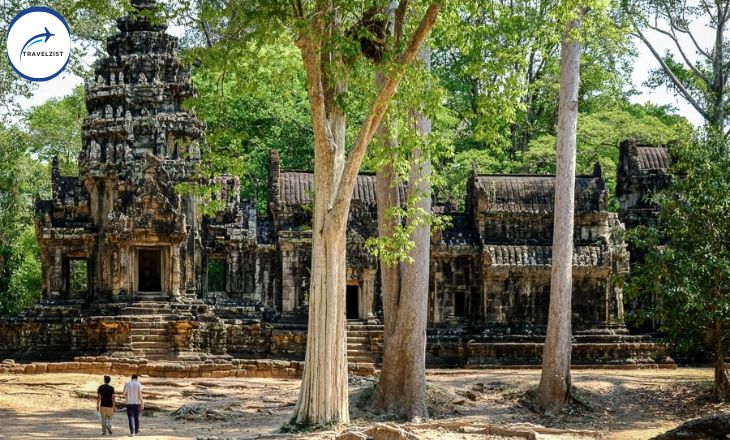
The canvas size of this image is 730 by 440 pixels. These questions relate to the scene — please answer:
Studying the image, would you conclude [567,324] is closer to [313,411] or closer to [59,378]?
[313,411]

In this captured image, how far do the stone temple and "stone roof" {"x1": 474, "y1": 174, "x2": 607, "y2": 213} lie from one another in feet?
0.15

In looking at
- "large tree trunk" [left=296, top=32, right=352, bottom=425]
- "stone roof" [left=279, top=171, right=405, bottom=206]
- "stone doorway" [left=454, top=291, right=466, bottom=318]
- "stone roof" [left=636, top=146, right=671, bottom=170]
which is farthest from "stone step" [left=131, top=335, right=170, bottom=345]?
"stone roof" [left=636, top=146, right=671, bottom=170]

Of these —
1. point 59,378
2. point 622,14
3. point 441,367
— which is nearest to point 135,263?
point 59,378

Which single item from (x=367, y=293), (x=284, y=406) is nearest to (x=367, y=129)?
(x=284, y=406)

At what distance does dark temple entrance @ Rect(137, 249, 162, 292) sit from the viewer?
31531 mm

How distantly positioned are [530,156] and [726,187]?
19748mm

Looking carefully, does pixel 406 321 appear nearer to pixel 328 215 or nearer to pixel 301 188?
pixel 328 215

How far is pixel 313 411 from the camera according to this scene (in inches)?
625

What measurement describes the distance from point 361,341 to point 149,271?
22.7 ft

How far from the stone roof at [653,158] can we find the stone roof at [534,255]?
5.64 meters

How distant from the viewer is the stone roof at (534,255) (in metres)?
31.2

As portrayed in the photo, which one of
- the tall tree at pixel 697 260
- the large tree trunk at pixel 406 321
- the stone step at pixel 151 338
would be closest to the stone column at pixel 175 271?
the stone step at pixel 151 338

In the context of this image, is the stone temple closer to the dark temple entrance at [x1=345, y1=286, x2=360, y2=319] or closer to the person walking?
the dark temple entrance at [x1=345, y1=286, x2=360, y2=319]

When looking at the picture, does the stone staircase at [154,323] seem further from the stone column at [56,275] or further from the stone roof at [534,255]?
the stone roof at [534,255]
